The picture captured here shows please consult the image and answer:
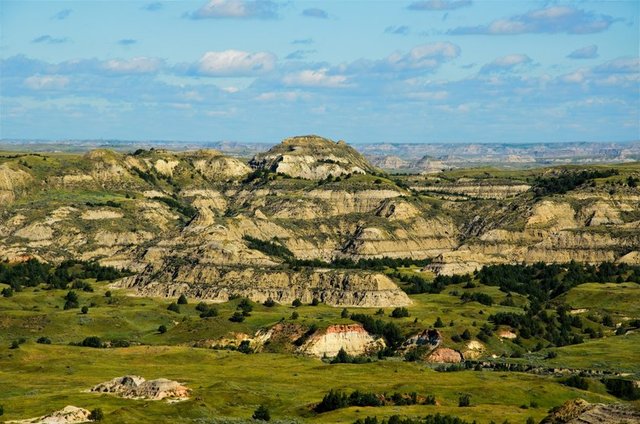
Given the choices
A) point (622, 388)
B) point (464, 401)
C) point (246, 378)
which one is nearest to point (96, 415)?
point (246, 378)

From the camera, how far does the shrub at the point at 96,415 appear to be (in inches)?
4770

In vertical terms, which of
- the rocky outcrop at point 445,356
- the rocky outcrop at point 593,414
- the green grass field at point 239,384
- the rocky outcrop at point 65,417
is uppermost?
the rocky outcrop at point 593,414

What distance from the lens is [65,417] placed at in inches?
4793

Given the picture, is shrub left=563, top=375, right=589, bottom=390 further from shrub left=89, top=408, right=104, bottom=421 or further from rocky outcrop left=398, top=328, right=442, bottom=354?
shrub left=89, top=408, right=104, bottom=421

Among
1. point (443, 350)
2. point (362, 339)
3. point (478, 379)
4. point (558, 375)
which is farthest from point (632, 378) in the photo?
point (362, 339)

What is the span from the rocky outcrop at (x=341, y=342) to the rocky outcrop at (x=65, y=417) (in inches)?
2789

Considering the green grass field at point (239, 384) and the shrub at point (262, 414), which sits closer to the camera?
the shrub at point (262, 414)

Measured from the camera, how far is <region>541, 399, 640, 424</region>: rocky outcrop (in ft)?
356

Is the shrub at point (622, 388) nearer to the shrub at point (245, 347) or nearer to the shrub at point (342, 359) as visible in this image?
the shrub at point (342, 359)

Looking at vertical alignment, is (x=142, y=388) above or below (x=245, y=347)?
above

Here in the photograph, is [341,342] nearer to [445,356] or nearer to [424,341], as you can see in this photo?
[424,341]

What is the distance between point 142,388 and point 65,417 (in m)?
18.8

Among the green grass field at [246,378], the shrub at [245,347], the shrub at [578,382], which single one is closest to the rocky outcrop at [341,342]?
the green grass field at [246,378]

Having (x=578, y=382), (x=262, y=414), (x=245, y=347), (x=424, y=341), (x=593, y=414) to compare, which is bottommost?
(x=245, y=347)
